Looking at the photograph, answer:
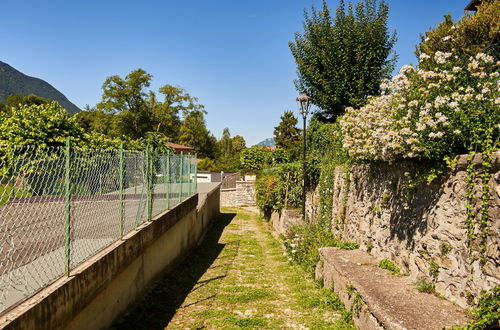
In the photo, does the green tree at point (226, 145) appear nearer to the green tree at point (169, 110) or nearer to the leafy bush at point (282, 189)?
the green tree at point (169, 110)

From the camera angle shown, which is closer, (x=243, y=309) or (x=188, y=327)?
(x=188, y=327)

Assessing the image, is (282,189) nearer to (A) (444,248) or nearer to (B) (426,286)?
(B) (426,286)

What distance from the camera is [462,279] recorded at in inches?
161

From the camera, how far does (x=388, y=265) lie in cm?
582

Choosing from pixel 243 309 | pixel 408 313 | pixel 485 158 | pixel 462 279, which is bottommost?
pixel 243 309

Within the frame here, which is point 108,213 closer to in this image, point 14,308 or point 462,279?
point 14,308

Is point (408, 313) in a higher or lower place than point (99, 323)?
higher

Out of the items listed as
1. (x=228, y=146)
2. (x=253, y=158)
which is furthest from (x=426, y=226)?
(x=228, y=146)

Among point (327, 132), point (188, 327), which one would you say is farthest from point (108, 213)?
point (327, 132)

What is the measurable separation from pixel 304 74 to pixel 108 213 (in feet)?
49.3

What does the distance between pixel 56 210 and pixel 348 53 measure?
51.9 feet

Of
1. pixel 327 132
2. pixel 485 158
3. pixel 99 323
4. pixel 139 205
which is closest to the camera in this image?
pixel 485 158

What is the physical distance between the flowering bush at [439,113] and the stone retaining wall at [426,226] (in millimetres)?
384

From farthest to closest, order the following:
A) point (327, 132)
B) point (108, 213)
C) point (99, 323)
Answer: point (327, 132), point (108, 213), point (99, 323)
